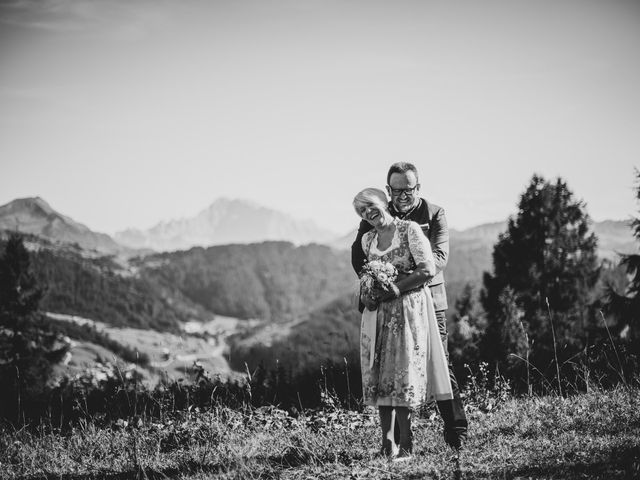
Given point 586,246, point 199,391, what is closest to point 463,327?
point 586,246

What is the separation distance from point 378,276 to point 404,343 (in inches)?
24.8

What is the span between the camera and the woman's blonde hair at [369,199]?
437cm

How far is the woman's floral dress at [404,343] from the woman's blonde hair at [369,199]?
220mm

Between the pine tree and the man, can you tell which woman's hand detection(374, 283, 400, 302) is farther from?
the pine tree

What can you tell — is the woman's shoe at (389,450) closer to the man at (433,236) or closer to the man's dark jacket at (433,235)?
the man at (433,236)

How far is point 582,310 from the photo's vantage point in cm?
2516

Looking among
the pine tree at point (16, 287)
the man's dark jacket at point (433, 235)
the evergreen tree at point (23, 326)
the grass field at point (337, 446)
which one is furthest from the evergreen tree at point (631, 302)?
the pine tree at point (16, 287)

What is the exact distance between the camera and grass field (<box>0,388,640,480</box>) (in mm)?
3875

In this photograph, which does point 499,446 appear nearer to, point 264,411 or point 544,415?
point 544,415

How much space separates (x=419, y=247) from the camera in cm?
423

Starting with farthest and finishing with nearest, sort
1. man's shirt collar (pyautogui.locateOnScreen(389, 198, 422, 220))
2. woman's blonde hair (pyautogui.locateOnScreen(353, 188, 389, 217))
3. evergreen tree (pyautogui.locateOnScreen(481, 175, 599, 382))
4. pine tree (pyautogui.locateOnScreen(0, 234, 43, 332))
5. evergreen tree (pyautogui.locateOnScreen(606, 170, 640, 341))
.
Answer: pine tree (pyautogui.locateOnScreen(0, 234, 43, 332))
evergreen tree (pyautogui.locateOnScreen(481, 175, 599, 382))
evergreen tree (pyautogui.locateOnScreen(606, 170, 640, 341))
man's shirt collar (pyautogui.locateOnScreen(389, 198, 422, 220))
woman's blonde hair (pyautogui.locateOnScreen(353, 188, 389, 217))

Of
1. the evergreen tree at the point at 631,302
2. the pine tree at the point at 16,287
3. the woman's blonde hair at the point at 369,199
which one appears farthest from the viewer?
the pine tree at the point at 16,287

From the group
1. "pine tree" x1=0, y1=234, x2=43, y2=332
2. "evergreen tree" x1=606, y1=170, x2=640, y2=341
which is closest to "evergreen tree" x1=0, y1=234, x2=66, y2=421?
"pine tree" x1=0, y1=234, x2=43, y2=332

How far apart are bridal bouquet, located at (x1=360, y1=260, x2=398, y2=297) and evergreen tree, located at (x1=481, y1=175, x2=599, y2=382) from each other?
20734 mm
